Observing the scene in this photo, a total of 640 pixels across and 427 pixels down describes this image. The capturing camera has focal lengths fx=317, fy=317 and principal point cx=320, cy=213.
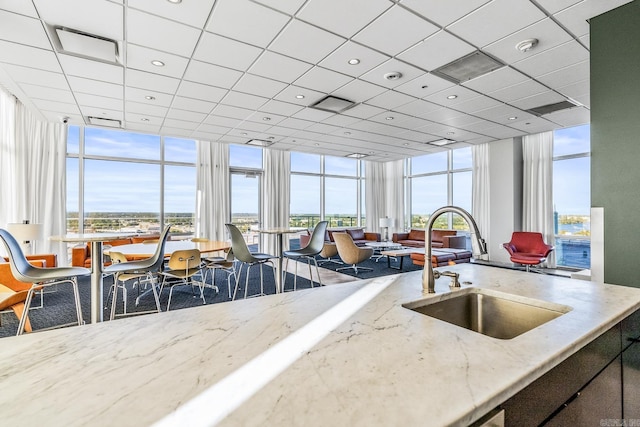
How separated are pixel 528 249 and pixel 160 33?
7033 mm

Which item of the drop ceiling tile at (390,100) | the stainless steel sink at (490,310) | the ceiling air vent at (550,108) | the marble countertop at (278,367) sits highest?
the drop ceiling tile at (390,100)

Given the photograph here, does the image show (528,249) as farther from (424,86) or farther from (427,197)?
(424,86)

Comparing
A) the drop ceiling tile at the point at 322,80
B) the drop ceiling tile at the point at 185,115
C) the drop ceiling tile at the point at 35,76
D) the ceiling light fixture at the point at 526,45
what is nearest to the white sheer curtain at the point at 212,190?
the drop ceiling tile at the point at 185,115

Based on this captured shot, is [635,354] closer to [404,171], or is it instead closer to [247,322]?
[247,322]

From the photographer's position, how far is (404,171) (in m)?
10.6

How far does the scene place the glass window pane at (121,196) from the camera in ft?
22.7

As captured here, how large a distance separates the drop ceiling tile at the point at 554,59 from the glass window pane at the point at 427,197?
579 cm

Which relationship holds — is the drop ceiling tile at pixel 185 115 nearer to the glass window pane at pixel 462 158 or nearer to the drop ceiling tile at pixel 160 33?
the drop ceiling tile at pixel 160 33

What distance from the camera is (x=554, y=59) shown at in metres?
3.53

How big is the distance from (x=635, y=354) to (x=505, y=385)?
1123mm

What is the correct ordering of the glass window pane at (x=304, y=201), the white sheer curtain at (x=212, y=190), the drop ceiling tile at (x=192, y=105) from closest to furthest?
the drop ceiling tile at (x=192, y=105) < the white sheer curtain at (x=212, y=190) < the glass window pane at (x=304, y=201)

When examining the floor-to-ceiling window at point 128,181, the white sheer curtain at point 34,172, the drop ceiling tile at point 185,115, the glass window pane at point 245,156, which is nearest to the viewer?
the white sheer curtain at point 34,172

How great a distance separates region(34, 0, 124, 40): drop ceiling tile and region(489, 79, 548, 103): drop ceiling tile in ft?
15.1

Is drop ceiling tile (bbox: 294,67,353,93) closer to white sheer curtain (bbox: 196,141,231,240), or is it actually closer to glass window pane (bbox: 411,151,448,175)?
white sheer curtain (bbox: 196,141,231,240)
